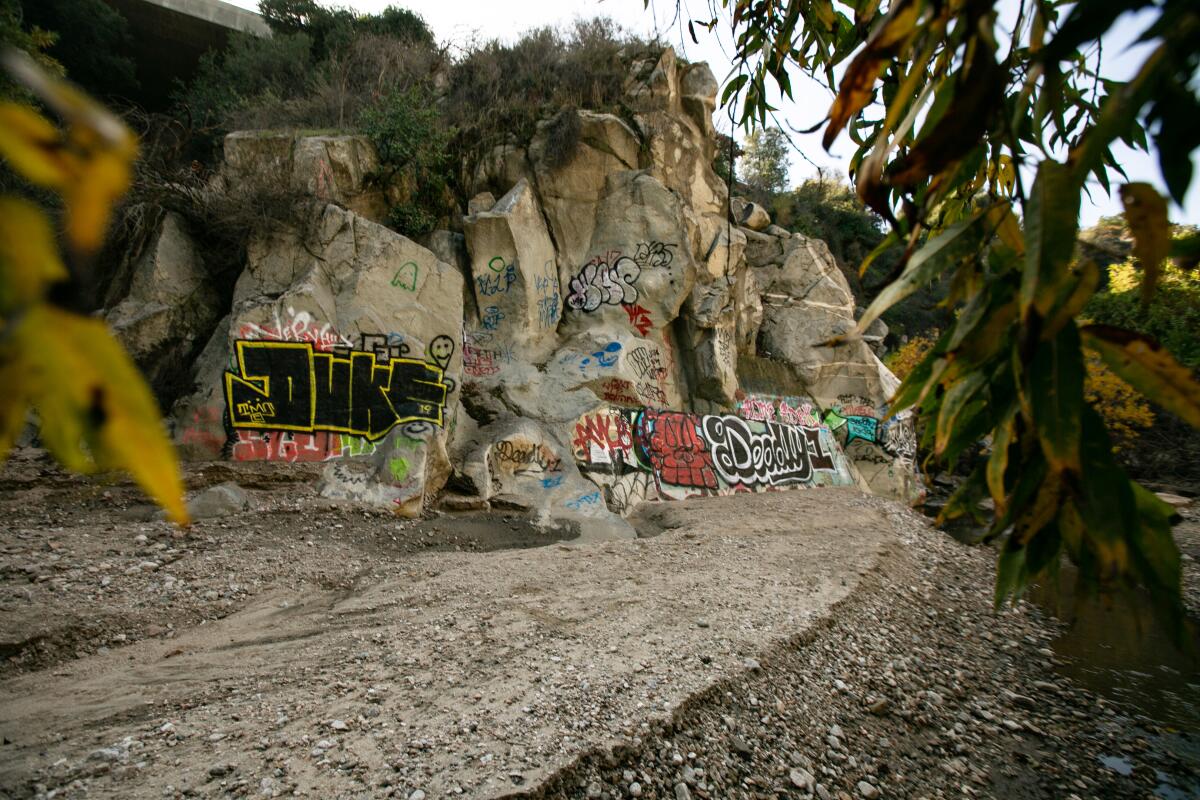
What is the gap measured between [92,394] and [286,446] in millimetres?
7998

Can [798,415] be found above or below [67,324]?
below

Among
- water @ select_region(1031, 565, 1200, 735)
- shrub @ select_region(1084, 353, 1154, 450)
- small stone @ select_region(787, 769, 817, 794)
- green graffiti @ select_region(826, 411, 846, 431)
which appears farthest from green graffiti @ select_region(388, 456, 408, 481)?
shrub @ select_region(1084, 353, 1154, 450)

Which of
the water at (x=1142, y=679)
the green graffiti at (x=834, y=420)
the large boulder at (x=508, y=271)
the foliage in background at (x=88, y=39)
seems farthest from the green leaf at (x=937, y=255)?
the foliage in background at (x=88, y=39)

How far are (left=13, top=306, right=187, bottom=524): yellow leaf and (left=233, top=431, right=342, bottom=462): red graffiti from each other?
783 centimetres

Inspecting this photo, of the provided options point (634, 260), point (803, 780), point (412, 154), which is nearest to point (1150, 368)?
point (803, 780)

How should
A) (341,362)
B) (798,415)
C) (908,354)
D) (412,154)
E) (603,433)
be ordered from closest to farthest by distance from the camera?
(341,362)
(603,433)
(412,154)
(798,415)
(908,354)

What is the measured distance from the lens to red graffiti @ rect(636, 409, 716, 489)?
11.6m

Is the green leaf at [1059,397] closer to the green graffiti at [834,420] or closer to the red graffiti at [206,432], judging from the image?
the red graffiti at [206,432]

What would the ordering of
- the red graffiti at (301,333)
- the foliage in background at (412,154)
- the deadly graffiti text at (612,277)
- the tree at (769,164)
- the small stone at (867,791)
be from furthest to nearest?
the tree at (769,164) → the deadly graffiti text at (612,277) → the foliage in background at (412,154) → the red graffiti at (301,333) → the small stone at (867,791)

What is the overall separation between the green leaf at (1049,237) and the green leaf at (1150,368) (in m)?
0.12

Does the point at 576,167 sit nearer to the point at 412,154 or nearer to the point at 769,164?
the point at 412,154

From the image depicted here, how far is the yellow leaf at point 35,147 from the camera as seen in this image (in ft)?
1.65

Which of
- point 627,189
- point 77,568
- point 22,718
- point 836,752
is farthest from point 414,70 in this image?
point 836,752

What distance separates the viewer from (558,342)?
41.1 feet
